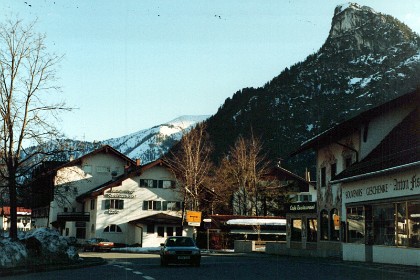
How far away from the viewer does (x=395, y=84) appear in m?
152

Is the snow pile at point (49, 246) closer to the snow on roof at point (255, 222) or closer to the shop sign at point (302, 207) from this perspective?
the shop sign at point (302, 207)

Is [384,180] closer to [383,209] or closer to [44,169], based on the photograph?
[383,209]

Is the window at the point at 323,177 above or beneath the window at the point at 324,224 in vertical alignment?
above

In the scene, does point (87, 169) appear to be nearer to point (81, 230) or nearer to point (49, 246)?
point (81, 230)

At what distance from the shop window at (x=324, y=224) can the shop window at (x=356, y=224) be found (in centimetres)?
655

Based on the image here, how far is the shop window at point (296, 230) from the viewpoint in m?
42.4

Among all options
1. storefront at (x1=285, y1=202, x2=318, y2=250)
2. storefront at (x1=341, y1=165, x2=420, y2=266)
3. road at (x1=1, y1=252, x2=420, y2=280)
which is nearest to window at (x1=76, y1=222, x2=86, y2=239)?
storefront at (x1=285, y1=202, x2=318, y2=250)

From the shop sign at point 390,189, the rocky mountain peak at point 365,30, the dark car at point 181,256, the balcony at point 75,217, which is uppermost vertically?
the rocky mountain peak at point 365,30

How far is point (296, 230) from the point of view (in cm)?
4306

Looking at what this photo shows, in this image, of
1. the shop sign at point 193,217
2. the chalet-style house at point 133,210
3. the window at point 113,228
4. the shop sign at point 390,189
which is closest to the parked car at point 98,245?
the chalet-style house at point 133,210

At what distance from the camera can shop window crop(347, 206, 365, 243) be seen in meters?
28.7

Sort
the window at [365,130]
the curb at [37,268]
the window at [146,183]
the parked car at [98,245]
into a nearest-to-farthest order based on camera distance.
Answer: the curb at [37,268] < the window at [365,130] < the parked car at [98,245] < the window at [146,183]

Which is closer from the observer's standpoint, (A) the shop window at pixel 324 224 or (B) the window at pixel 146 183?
(A) the shop window at pixel 324 224

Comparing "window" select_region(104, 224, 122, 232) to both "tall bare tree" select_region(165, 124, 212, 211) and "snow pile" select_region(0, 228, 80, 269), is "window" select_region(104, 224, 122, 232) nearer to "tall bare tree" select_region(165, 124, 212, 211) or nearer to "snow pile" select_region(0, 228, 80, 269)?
"tall bare tree" select_region(165, 124, 212, 211)
